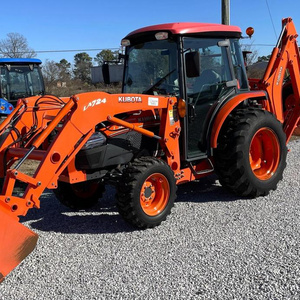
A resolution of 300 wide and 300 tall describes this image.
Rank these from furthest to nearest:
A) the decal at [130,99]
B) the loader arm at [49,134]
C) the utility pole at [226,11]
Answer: the utility pole at [226,11] → the decal at [130,99] → the loader arm at [49,134]

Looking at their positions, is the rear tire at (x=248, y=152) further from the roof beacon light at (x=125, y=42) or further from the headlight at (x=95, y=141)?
the roof beacon light at (x=125, y=42)

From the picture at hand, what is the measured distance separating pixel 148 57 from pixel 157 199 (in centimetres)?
191

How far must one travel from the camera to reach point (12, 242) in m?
3.42

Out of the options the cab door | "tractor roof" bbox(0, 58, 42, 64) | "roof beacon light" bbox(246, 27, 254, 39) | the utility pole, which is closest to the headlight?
the cab door

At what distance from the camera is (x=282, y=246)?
3.93 metres

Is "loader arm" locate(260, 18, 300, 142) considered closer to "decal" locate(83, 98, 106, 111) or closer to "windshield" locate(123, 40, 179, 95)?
"windshield" locate(123, 40, 179, 95)

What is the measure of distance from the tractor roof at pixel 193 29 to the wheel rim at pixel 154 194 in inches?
69.2

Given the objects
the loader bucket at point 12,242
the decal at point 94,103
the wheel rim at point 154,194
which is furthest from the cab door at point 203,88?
the loader bucket at point 12,242

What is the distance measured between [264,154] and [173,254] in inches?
105

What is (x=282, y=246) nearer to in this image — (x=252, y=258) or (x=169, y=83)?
(x=252, y=258)

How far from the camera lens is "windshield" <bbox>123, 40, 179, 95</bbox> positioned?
16.6 ft

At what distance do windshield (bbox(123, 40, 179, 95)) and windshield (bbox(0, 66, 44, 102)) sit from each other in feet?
33.4

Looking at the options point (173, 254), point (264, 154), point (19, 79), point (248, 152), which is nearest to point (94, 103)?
point (173, 254)

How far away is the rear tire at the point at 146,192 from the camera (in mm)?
4352
